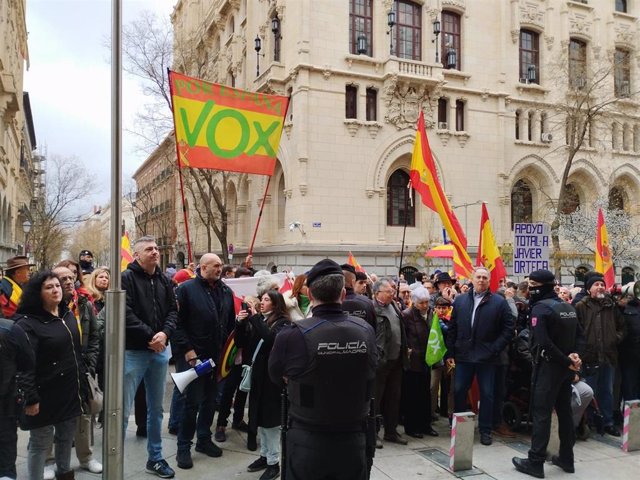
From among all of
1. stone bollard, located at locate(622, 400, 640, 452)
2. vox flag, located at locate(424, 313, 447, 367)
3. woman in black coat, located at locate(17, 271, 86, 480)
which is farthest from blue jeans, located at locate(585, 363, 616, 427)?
woman in black coat, located at locate(17, 271, 86, 480)

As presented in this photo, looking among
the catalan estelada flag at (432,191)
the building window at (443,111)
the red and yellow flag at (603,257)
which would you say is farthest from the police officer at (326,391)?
the building window at (443,111)

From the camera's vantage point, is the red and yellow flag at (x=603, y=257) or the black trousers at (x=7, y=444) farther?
the red and yellow flag at (x=603, y=257)

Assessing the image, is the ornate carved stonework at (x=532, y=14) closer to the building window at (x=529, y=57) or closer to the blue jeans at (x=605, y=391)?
the building window at (x=529, y=57)

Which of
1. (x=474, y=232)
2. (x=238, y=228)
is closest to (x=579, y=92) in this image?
(x=474, y=232)

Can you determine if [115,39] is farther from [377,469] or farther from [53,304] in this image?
[377,469]

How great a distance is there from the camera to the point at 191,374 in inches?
212

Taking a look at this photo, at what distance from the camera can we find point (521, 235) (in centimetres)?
984

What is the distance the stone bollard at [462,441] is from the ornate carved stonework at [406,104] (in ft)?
73.1

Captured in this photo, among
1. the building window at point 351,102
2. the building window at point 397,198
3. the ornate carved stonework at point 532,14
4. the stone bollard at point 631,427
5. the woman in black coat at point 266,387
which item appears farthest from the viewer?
the ornate carved stonework at point 532,14

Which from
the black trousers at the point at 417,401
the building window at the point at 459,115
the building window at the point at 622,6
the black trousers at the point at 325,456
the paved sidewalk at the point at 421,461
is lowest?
the paved sidewalk at the point at 421,461

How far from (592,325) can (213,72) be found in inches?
1172

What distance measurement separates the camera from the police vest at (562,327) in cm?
565

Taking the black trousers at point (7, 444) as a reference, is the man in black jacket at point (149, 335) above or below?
above

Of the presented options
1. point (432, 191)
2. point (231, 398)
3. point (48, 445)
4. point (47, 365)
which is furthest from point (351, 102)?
point (48, 445)
